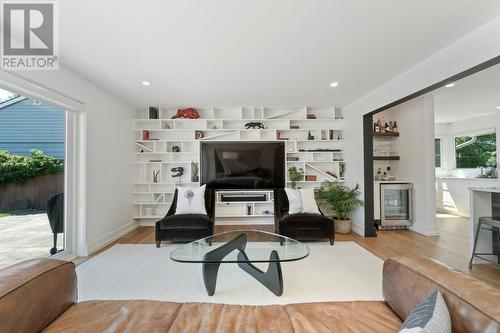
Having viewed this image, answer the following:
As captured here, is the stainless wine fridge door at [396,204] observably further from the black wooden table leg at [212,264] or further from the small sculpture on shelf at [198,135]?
the small sculpture on shelf at [198,135]

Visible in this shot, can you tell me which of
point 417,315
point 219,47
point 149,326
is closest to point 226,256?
point 149,326

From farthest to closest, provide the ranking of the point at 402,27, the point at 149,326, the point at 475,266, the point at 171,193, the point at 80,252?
the point at 171,193 < the point at 80,252 < the point at 475,266 < the point at 402,27 < the point at 149,326

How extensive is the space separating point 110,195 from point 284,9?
12.3 feet

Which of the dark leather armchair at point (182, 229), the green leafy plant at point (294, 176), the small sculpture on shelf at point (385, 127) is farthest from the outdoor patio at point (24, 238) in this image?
the small sculpture on shelf at point (385, 127)

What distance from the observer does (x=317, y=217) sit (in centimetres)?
353

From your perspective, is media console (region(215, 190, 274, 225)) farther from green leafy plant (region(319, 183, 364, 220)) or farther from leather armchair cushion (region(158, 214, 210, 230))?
leather armchair cushion (region(158, 214, 210, 230))

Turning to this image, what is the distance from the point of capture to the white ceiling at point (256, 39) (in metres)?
1.83

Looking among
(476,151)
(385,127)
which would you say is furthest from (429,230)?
(476,151)

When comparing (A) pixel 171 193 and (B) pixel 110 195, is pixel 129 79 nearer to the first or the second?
(B) pixel 110 195

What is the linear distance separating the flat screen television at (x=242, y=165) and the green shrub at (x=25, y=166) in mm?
2397

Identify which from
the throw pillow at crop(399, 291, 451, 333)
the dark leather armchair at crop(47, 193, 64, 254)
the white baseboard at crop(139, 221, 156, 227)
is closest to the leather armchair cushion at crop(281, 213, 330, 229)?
the throw pillow at crop(399, 291, 451, 333)

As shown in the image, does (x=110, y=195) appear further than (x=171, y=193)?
No

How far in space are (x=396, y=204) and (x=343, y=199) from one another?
1.17m

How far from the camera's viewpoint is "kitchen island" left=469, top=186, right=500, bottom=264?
284cm
